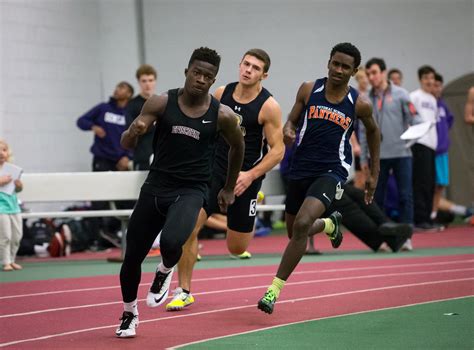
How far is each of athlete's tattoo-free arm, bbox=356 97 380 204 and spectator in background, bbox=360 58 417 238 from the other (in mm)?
5828

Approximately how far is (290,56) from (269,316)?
11922 mm

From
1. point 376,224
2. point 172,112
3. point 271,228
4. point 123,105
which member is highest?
point 172,112

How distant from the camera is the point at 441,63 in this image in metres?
20.8

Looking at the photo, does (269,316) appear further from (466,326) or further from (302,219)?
Answer: (466,326)

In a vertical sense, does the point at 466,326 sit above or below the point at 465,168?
above

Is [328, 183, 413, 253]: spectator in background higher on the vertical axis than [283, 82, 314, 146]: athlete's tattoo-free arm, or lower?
lower

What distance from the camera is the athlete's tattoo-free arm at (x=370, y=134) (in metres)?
9.40

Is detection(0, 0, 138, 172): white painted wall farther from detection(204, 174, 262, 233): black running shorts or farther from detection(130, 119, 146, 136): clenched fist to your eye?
detection(130, 119, 146, 136): clenched fist

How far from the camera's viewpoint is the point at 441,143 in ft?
61.8

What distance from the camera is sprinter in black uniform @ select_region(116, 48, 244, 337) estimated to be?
784 centimetres

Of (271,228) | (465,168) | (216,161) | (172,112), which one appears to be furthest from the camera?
(465,168)

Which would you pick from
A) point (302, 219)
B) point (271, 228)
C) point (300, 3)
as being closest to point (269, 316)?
point (302, 219)

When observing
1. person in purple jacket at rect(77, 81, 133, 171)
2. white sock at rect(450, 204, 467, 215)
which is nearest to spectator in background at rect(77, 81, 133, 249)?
person in purple jacket at rect(77, 81, 133, 171)

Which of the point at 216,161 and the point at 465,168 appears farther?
the point at 465,168
